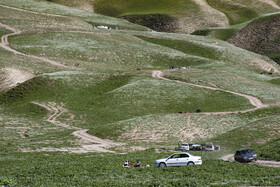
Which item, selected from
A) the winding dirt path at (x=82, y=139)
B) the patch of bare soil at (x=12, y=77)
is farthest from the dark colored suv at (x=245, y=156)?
the patch of bare soil at (x=12, y=77)

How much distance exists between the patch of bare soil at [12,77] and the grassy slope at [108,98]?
3.64 meters

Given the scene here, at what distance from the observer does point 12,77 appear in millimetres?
91938

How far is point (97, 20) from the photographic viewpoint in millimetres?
196250

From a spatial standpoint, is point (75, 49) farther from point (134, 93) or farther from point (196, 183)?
point (196, 183)

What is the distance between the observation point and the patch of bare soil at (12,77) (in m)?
88.3

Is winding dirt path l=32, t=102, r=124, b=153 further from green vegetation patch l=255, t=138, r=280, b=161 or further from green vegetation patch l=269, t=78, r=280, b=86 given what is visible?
green vegetation patch l=269, t=78, r=280, b=86

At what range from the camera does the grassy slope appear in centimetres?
2723

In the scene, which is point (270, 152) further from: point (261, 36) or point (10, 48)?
point (261, 36)

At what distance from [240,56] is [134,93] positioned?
245 ft

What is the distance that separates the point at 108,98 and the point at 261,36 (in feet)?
408

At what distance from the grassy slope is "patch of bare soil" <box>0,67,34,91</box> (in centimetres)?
364

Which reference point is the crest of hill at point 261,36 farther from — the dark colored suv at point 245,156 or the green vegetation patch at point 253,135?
the dark colored suv at point 245,156

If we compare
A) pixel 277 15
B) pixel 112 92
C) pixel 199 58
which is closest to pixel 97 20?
pixel 199 58

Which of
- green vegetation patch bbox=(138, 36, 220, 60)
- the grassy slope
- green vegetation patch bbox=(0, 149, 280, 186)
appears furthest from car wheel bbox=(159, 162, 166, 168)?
green vegetation patch bbox=(138, 36, 220, 60)
